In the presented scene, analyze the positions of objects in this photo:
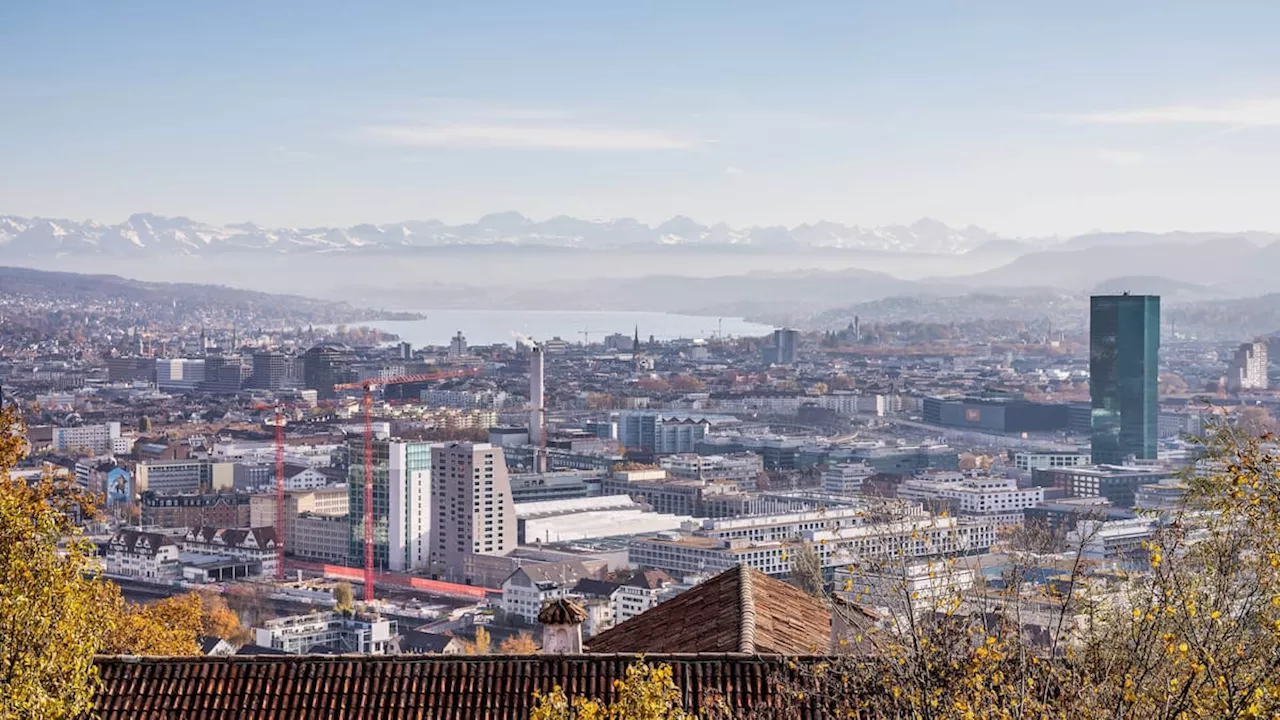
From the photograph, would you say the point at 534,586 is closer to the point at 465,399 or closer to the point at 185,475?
the point at 185,475

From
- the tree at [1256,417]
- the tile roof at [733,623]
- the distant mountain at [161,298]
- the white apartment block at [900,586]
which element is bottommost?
the tree at [1256,417]

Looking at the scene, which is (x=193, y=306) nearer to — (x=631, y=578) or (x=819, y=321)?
(x=819, y=321)

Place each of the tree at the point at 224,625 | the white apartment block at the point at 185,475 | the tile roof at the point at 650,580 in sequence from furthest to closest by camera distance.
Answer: the white apartment block at the point at 185,475, the tile roof at the point at 650,580, the tree at the point at 224,625

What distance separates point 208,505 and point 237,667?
40057 millimetres

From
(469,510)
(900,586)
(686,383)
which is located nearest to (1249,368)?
(686,383)

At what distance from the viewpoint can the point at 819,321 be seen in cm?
14375

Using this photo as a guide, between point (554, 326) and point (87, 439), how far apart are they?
294 feet

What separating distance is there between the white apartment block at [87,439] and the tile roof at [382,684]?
52454 millimetres

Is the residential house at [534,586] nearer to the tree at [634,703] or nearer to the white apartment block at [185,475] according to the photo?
the white apartment block at [185,475]

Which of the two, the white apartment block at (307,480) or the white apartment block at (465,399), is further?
the white apartment block at (465,399)

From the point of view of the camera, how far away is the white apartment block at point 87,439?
191 feet

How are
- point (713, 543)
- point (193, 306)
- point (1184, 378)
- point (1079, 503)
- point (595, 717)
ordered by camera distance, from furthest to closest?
1. point (193, 306)
2. point (1184, 378)
3. point (1079, 503)
4. point (713, 543)
5. point (595, 717)

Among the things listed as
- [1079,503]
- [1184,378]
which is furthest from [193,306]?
[1079,503]

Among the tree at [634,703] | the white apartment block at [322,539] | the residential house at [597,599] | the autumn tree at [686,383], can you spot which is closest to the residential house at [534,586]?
the residential house at [597,599]
